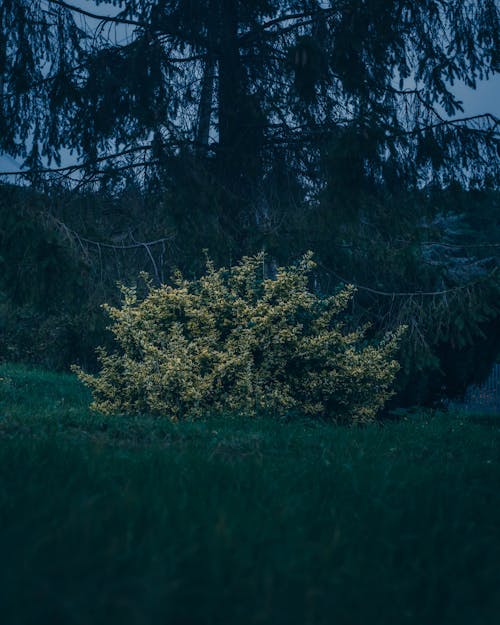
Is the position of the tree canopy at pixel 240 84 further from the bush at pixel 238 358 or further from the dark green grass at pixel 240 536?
the dark green grass at pixel 240 536

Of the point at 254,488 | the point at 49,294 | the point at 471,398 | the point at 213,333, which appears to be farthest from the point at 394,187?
the point at 471,398

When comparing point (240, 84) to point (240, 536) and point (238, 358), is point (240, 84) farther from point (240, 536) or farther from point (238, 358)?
point (240, 536)

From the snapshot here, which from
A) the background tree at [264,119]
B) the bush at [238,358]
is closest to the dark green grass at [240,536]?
the bush at [238,358]

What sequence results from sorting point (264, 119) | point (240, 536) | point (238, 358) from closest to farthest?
point (240, 536), point (238, 358), point (264, 119)

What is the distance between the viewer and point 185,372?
7.88 meters

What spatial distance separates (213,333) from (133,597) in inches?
261

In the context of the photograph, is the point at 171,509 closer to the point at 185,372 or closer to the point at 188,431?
the point at 188,431

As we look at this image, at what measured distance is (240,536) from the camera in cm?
274

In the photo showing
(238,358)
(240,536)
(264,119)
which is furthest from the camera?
(264,119)

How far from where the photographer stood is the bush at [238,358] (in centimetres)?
817

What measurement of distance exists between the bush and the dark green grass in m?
2.82

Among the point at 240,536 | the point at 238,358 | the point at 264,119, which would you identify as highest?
the point at 264,119

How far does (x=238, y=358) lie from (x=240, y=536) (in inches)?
211

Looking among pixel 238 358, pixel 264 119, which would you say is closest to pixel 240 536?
pixel 238 358
